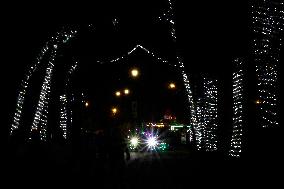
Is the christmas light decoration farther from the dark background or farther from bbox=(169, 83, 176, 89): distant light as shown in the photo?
bbox=(169, 83, 176, 89): distant light

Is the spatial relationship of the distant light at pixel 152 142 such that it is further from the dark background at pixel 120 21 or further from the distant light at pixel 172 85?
the dark background at pixel 120 21

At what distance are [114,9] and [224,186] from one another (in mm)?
5082

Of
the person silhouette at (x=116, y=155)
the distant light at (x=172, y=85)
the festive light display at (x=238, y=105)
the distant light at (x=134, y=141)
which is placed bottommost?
the person silhouette at (x=116, y=155)

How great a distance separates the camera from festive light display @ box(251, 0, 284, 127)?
229 inches

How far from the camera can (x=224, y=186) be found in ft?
31.7

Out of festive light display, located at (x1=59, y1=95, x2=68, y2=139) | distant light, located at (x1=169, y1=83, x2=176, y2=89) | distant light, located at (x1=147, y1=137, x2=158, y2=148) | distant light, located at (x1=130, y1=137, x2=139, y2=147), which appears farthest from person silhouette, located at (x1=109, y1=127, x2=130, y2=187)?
distant light, located at (x1=169, y1=83, x2=176, y2=89)

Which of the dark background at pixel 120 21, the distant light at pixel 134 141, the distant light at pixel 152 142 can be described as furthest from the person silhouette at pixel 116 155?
the distant light at pixel 152 142

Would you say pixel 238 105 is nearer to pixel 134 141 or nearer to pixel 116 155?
pixel 116 155

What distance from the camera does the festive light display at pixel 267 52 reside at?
5.81 meters

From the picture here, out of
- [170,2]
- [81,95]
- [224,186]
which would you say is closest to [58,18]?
[170,2]

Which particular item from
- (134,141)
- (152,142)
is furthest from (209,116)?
(152,142)

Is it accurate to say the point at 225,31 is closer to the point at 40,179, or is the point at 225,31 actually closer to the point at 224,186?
the point at 224,186

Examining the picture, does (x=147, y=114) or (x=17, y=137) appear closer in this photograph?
(x=17, y=137)

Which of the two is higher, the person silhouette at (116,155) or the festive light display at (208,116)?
the festive light display at (208,116)
